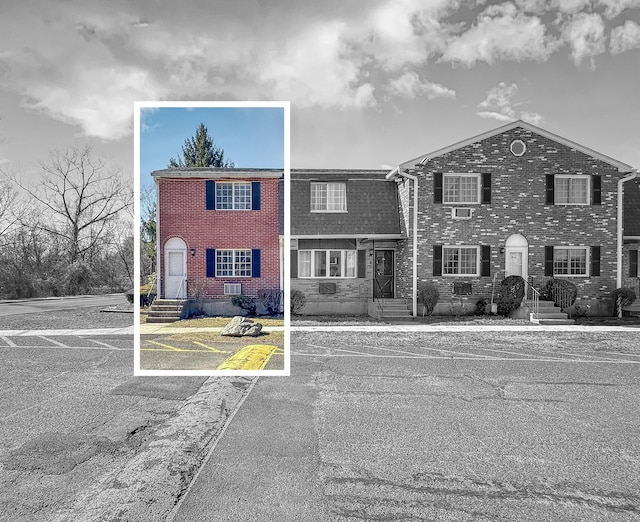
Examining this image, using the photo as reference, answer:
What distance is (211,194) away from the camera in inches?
152

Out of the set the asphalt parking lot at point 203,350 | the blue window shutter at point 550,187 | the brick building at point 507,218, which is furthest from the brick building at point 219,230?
the blue window shutter at point 550,187

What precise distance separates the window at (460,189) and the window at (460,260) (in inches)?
75.0

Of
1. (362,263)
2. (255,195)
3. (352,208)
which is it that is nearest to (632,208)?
(362,263)

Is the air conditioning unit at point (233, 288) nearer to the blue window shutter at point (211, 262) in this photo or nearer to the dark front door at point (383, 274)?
the blue window shutter at point (211, 262)

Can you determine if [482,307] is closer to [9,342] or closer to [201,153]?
[9,342]

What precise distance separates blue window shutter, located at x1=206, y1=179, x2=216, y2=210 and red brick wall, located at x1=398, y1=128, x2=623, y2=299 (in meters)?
14.7

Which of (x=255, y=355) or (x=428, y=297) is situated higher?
(x=255, y=355)

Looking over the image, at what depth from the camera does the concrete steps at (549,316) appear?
16.4 m

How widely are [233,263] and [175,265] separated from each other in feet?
1.51

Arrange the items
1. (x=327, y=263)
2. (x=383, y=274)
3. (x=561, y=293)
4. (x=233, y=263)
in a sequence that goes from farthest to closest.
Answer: (x=383, y=274) < (x=327, y=263) < (x=561, y=293) < (x=233, y=263)

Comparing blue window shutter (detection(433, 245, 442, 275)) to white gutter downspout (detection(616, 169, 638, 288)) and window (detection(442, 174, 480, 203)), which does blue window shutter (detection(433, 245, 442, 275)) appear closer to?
window (detection(442, 174, 480, 203))

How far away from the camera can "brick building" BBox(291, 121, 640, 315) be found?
18.0 metres

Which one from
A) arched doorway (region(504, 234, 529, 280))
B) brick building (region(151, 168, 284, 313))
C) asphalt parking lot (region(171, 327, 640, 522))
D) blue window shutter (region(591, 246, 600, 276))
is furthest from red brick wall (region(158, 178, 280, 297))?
blue window shutter (region(591, 246, 600, 276))

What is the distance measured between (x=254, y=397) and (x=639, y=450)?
5.11m
